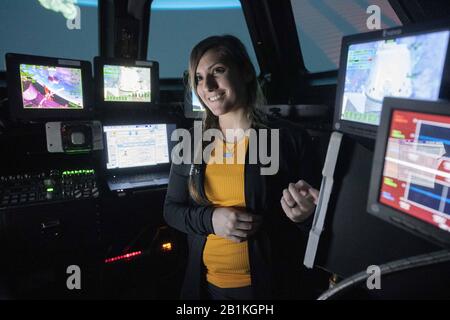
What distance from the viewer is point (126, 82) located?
6.93 feet

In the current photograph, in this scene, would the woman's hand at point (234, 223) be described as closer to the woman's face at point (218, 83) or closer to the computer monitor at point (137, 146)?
the woman's face at point (218, 83)

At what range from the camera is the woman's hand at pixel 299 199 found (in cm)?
82

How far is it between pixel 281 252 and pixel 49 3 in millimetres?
2485

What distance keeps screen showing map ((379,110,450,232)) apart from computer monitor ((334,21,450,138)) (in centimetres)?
36

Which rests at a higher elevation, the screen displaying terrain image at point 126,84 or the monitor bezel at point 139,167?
the screen displaying terrain image at point 126,84

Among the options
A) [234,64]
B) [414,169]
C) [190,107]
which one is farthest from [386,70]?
[190,107]

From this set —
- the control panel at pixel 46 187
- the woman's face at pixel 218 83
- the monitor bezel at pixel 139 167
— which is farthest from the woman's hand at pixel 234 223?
the monitor bezel at pixel 139 167

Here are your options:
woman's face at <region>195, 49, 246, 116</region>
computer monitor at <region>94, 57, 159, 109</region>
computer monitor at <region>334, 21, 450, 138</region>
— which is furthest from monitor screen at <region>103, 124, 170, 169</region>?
computer monitor at <region>334, 21, 450, 138</region>

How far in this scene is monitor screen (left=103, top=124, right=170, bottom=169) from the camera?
2004 mm

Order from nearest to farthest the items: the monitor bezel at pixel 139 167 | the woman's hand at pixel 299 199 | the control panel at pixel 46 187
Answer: the woman's hand at pixel 299 199
the control panel at pixel 46 187
the monitor bezel at pixel 139 167

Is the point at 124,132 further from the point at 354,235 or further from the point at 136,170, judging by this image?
the point at 354,235

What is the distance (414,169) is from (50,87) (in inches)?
74.5

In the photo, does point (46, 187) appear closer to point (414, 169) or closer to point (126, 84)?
point (126, 84)

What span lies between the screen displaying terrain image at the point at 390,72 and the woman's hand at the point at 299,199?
387 millimetres
